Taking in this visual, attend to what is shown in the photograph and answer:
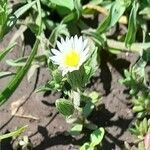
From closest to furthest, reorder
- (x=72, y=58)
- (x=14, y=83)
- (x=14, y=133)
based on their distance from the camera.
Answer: (x=72, y=58) < (x=14, y=133) < (x=14, y=83)

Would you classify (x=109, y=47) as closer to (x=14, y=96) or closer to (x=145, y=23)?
(x=145, y=23)

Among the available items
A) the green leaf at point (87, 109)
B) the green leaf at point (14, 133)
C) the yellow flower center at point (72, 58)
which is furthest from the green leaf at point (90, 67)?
the green leaf at point (14, 133)

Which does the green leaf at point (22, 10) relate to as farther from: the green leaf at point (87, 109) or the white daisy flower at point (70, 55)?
the green leaf at point (87, 109)

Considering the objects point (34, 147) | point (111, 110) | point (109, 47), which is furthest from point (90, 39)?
point (34, 147)

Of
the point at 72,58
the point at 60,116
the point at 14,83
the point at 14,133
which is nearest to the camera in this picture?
the point at 72,58

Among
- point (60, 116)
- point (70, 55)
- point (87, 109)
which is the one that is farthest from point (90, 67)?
point (60, 116)

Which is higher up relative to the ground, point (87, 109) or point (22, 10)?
point (22, 10)

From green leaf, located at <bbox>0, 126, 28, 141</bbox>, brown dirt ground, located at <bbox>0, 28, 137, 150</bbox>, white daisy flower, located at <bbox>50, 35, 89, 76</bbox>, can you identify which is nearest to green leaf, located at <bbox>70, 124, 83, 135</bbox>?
brown dirt ground, located at <bbox>0, 28, 137, 150</bbox>

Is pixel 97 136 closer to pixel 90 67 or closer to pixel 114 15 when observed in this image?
pixel 90 67
